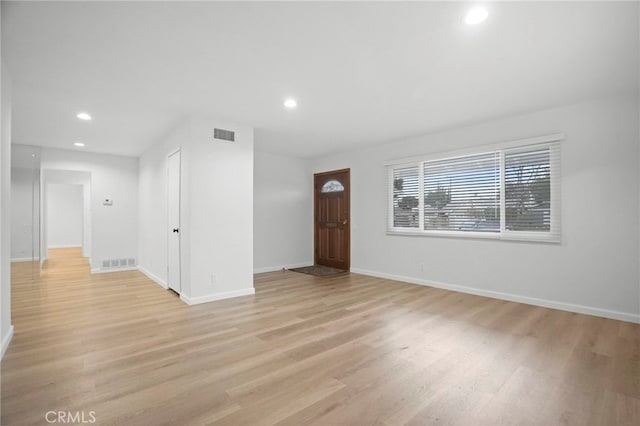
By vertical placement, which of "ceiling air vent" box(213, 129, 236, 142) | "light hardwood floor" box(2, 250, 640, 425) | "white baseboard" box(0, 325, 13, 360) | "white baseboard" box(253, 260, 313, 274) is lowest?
"white baseboard" box(253, 260, 313, 274)

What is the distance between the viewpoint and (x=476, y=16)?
202cm

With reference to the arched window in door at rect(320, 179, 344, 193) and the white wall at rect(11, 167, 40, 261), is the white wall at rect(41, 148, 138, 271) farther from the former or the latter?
the arched window in door at rect(320, 179, 344, 193)

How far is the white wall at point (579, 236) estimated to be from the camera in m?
3.30

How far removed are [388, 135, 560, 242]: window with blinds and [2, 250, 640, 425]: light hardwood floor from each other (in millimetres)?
1137

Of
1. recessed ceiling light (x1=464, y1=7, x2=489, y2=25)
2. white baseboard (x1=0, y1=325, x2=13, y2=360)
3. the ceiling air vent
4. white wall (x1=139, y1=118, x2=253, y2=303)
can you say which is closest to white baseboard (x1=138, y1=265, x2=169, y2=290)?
white wall (x1=139, y1=118, x2=253, y2=303)

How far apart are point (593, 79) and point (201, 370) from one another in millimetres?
4649

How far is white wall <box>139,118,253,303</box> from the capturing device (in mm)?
3957

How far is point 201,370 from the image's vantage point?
2.22m

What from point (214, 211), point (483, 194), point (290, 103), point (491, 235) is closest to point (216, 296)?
point (214, 211)

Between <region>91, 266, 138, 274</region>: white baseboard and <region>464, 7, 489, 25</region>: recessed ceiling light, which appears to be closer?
<region>464, 7, 489, 25</region>: recessed ceiling light

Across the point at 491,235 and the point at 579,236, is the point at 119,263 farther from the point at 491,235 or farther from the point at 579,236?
the point at 579,236

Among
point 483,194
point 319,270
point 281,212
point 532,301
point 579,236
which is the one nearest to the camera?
point 579,236

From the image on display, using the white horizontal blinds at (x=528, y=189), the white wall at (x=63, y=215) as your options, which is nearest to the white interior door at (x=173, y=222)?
the white horizontal blinds at (x=528, y=189)

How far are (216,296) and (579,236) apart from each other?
483 centimetres
